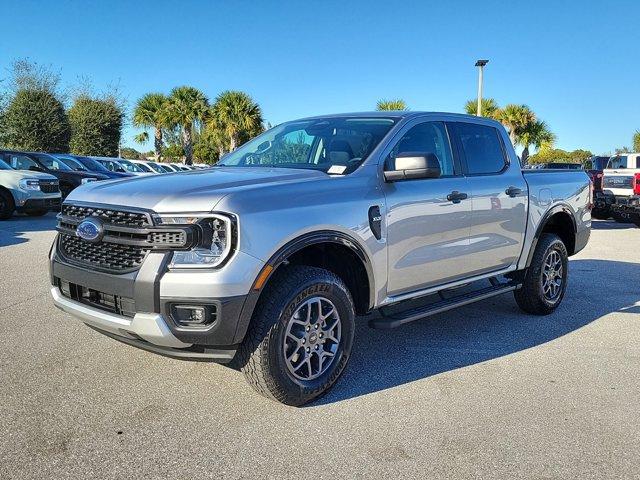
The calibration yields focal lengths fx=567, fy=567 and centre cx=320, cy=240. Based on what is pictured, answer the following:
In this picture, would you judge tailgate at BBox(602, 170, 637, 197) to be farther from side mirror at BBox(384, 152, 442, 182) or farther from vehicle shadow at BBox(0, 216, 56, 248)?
vehicle shadow at BBox(0, 216, 56, 248)

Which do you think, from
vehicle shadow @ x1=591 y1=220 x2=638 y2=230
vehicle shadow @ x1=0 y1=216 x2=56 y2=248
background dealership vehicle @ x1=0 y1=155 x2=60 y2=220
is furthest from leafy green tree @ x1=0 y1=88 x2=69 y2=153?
vehicle shadow @ x1=591 y1=220 x2=638 y2=230

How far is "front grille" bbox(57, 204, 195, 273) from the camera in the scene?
3.04m

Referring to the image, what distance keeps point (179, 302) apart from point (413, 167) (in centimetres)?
177

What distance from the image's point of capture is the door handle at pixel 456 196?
436cm

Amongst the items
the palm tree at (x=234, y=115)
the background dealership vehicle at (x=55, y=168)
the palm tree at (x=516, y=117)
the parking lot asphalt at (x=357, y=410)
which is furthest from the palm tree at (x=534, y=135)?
the parking lot asphalt at (x=357, y=410)

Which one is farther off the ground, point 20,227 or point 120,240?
point 120,240

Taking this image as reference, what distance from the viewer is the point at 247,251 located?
3.06 metres

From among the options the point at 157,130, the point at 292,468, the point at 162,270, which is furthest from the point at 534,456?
the point at 157,130

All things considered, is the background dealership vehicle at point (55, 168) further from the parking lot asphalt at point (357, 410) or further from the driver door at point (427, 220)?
the driver door at point (427, 220)

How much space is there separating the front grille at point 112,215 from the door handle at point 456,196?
232cm

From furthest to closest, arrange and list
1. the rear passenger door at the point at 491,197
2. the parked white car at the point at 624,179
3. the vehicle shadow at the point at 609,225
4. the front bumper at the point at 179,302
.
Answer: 1. the vehicle shadow at the point at 609,225
2. the parked white car at the point at 624,179
3. the rear passenger door at the point at 491,197
4. the front bumper at the point at 179,302

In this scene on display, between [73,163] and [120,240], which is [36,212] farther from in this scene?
[120,240]

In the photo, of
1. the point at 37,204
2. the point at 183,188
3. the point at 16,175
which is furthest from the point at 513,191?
the point at 16,175

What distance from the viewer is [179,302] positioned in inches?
118
